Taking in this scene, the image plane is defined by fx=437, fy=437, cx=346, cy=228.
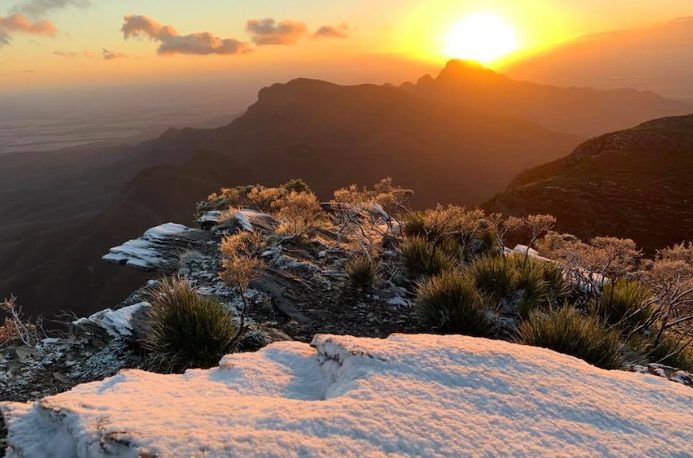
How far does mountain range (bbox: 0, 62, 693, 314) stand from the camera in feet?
285

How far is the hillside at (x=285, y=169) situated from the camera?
3381 inches

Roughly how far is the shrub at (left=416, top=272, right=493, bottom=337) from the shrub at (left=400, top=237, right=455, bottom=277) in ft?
6.85

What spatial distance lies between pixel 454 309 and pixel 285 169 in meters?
131

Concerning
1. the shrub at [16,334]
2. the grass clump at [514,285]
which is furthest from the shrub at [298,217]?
the shrub at [16,334]

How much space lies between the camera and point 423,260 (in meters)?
9.99

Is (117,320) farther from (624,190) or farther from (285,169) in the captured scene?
(285,169)

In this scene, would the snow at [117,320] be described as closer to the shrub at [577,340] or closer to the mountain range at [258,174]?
the shrub at [577,340]

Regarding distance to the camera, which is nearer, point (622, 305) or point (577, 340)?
point (577, 340)

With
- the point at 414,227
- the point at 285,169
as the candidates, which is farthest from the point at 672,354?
the point at 285,169

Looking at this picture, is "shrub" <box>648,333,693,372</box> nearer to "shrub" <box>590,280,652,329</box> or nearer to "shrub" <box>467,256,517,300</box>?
"shrub" <box>590,280,652,329</box>

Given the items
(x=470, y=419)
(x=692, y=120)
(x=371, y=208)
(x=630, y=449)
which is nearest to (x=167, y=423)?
(x=470, y=419)

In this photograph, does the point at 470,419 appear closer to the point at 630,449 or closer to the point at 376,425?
the point at 376,425

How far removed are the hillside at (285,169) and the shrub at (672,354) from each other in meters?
69.8

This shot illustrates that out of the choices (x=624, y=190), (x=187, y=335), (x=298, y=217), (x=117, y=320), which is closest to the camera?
(x=187, y=335)
